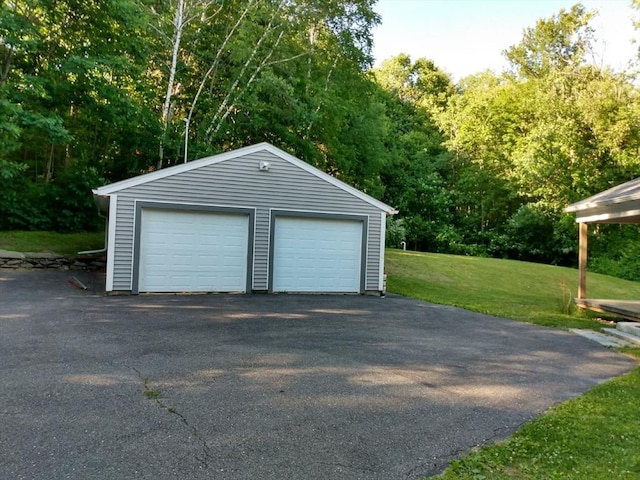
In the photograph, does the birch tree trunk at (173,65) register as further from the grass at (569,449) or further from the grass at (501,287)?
the grass at (569,449)

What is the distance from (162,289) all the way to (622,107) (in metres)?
24.0

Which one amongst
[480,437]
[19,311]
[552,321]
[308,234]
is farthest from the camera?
[308,234]

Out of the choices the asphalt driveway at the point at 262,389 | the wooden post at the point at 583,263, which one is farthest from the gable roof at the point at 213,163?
the wooden post at the point at 583,263

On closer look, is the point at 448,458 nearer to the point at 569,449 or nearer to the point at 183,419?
the point at 569,449

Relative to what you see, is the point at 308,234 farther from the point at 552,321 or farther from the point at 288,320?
the point at 552,321

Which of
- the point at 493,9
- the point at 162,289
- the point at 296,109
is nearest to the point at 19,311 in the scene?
the point at 162,289

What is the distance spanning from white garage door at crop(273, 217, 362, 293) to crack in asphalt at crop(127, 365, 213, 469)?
6.64 m

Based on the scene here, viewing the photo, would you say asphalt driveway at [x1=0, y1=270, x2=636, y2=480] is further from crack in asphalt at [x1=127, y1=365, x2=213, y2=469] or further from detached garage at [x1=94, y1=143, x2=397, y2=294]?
detached garage at [x1=94, y1=143, x2=397, y2=294]

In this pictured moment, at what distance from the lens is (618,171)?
77.4 feet

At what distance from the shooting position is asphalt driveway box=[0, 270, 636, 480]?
8.77 ft

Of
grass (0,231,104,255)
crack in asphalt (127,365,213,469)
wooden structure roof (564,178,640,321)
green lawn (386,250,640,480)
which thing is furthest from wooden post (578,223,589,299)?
grass (0,231,104,255)

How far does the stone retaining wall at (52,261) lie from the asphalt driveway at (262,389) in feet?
20.2

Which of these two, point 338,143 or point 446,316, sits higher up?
point 338,143

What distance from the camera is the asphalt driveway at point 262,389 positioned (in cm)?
267
